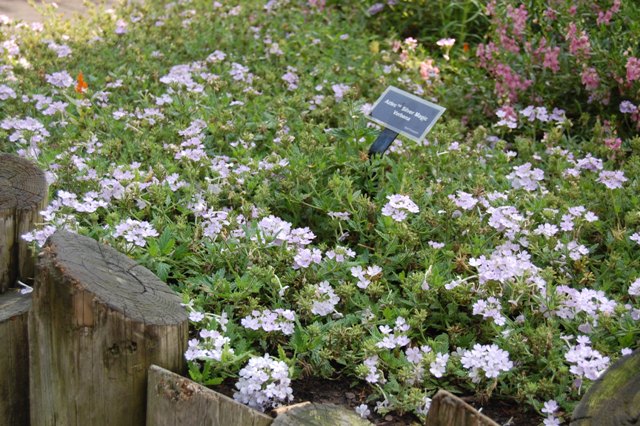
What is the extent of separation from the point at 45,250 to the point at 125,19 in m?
3.39

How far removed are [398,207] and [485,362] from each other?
0.76m

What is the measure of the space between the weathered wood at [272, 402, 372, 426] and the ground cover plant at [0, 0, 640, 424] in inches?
6.5

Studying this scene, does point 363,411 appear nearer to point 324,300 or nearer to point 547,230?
point 324,300

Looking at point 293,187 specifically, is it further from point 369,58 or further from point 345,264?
point 369,58

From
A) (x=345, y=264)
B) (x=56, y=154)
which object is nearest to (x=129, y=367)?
(x=345, y=264)

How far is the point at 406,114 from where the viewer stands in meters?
3.30

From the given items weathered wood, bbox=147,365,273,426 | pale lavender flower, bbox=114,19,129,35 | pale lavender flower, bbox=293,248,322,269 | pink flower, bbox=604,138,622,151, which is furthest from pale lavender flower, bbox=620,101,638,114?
pale lavender flower, bbox=114,19,129,35

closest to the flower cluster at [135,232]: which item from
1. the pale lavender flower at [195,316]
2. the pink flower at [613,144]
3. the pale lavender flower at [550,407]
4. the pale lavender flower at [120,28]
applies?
the pale lavender flower at [195,316]

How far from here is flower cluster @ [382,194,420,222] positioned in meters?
2.89

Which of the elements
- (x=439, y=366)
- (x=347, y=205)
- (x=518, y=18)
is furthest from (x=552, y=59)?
(x=439, y=366)

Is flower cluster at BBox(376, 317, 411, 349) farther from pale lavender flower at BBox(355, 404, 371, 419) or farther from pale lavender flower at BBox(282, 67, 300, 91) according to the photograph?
pale lavender flower at BBox(282, 67, 300, 91)

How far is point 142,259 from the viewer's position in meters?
2.72

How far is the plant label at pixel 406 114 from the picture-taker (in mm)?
3250

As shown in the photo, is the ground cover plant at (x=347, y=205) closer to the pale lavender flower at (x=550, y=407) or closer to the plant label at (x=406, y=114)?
the pale lavender flower at (x=550, y=407)
